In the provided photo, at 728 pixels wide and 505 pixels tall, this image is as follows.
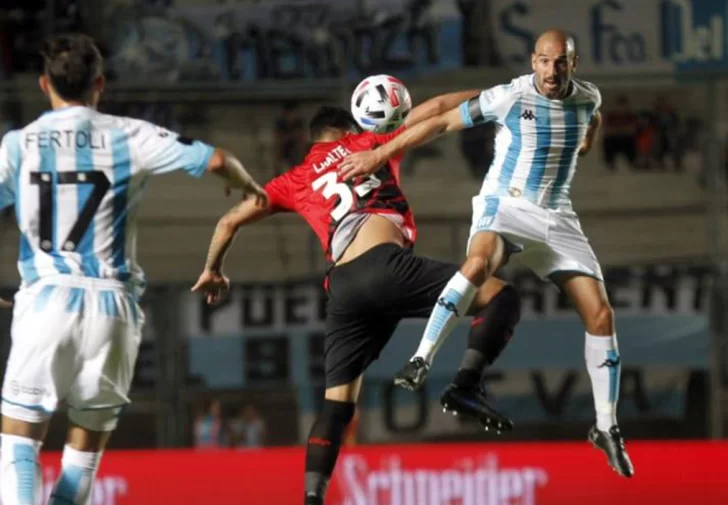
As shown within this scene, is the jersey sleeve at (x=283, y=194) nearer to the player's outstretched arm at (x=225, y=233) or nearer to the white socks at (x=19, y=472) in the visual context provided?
the player's outstretched arm at (x=225, y=233)

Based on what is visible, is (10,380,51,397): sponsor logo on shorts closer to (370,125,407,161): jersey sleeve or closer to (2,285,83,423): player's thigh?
(2,285,83,423): player's thigh

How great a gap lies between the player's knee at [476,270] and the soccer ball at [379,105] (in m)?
0.73

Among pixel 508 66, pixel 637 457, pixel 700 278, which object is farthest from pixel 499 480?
pixel 508 66

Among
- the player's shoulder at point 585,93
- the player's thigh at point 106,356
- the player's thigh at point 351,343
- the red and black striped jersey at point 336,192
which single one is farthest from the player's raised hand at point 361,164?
the player's thigh at point 106,356

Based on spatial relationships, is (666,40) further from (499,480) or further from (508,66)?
(499,480)

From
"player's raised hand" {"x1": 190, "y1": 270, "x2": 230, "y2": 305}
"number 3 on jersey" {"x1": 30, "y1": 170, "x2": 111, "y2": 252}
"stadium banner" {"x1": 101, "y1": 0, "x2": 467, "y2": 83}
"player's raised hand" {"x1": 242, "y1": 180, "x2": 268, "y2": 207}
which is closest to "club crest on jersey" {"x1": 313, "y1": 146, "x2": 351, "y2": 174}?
"player's raised hand" {"x1": 190, "y1": 270, "x2": 230, "y2": 305}

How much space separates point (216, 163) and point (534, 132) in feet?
5.16

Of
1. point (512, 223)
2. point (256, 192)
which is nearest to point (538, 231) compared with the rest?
point (512, 223)

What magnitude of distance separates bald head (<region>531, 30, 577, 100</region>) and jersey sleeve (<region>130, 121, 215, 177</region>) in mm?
1512

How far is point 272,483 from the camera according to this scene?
10.8m

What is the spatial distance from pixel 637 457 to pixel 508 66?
153 inches

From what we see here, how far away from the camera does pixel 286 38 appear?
44.0ft

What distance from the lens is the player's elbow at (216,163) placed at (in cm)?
547

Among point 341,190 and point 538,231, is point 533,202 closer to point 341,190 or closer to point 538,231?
point 538,231
